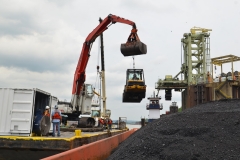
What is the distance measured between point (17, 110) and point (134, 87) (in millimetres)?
9286

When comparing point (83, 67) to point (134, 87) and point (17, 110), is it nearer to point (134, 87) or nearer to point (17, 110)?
point (134, 87)

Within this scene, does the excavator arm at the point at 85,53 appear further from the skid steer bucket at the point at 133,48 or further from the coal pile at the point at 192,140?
the coal pile at the point at 192,140

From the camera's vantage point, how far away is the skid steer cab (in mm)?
16000

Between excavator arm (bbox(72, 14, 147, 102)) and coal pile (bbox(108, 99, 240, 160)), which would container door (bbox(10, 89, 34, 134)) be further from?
excavator arm (bbox(72, 14, 147, 102))

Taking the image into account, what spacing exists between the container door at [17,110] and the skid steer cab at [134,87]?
9037 mm

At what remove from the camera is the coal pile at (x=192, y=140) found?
4.37 metres

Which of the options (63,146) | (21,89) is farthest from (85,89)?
(63,146)

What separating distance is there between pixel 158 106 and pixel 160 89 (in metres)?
2.82

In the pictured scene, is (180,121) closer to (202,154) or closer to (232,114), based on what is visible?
(232,114)

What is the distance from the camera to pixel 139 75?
55.9 feet

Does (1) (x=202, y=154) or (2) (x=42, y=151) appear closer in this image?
(1) (x=202, y=154)

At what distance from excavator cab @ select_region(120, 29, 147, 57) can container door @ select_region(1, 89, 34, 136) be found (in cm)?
505

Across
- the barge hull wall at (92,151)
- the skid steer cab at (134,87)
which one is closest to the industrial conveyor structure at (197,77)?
the skid steer cab at (134,87)

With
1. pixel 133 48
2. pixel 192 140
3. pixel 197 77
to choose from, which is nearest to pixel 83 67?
pixel 133 48
